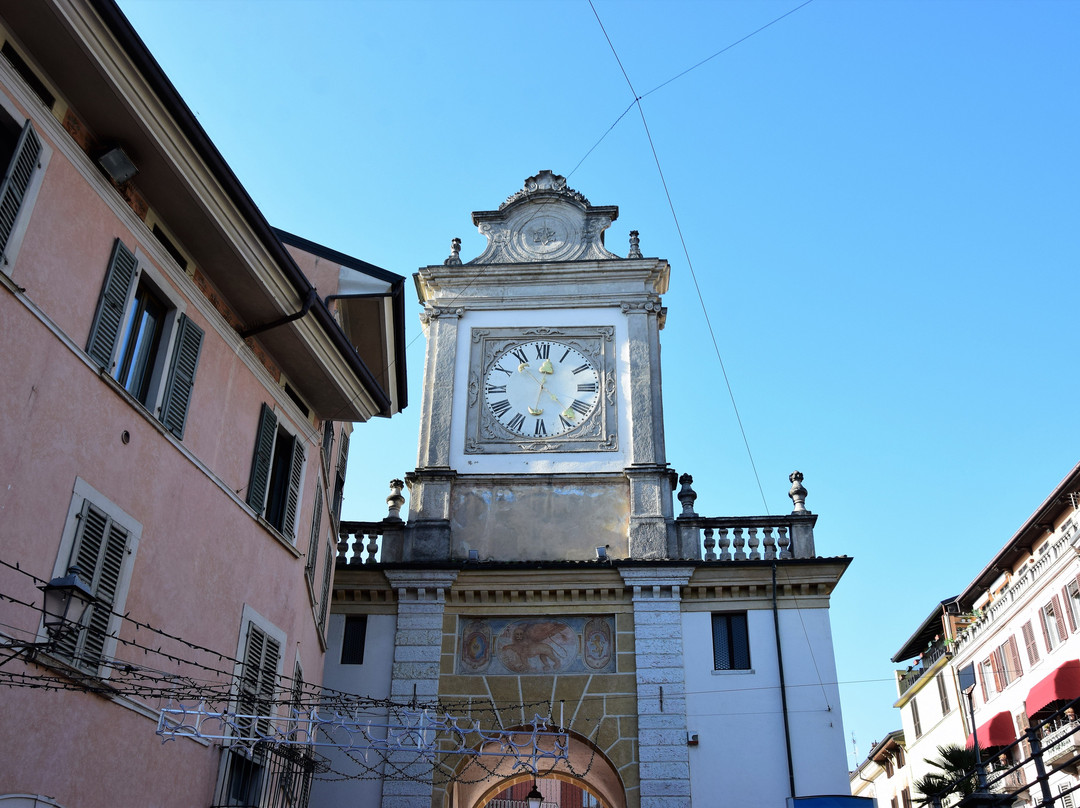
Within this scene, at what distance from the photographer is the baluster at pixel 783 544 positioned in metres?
18.3

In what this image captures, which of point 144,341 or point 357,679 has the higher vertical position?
point 144,341

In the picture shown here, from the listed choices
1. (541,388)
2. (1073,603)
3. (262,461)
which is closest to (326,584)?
(262,461)

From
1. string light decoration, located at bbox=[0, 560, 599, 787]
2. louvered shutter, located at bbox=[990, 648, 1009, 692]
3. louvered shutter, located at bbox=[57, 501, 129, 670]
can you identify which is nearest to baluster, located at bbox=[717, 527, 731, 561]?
string light decoration, located at bbox=[0, 560, 599, 787]

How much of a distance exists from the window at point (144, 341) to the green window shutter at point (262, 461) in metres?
1.63

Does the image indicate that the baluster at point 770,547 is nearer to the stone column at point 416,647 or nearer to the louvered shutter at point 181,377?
the stone column at point 416,647

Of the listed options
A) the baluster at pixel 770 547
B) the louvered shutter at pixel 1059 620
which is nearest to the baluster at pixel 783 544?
the baluster at pixel 770 547

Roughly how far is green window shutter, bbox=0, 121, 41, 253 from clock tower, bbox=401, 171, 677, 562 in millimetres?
11368

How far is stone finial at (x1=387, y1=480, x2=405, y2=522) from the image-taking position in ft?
62.9

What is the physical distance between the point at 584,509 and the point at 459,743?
4.64 meters

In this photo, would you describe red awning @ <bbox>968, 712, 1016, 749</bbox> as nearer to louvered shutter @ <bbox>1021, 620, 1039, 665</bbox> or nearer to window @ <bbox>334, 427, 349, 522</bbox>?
louvered shutter @ <bbox>1021, 620, 1039, 665</bbox>

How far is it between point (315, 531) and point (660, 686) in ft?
20.8

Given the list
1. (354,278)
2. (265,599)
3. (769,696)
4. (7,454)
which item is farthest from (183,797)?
(769,696)

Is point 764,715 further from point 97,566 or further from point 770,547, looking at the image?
point 97,566

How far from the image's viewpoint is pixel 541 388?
66.8ft
